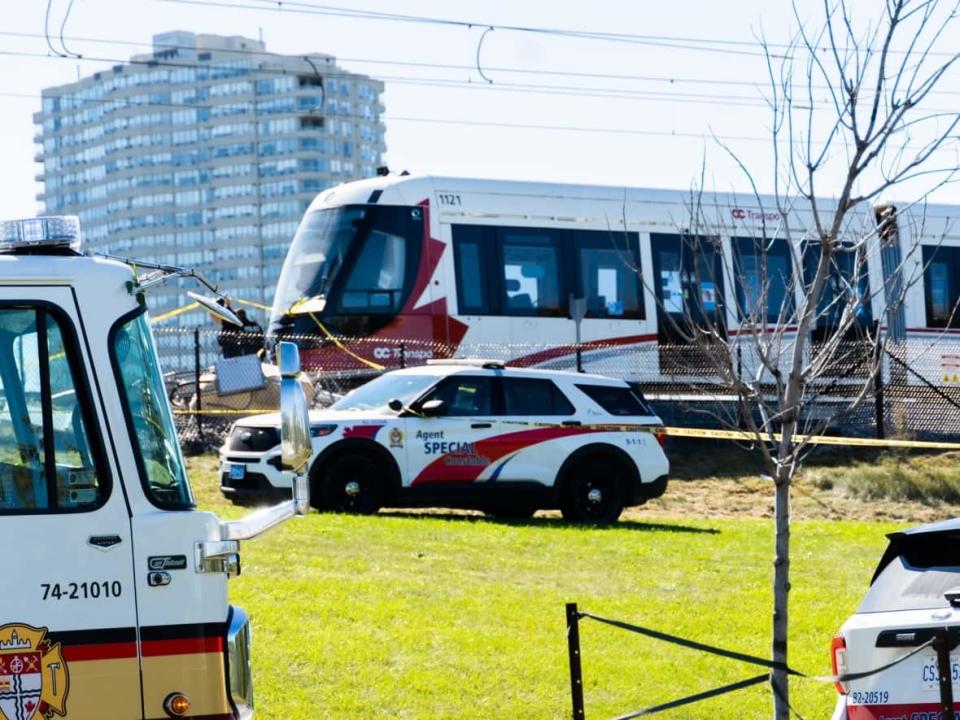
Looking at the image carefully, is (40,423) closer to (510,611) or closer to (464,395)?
(510,611)

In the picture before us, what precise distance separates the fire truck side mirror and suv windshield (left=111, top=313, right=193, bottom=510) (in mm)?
414

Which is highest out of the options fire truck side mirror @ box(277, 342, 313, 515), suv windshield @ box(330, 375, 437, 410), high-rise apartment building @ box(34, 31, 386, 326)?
high-rise apartment building @ box(34, 31, 386, 326)

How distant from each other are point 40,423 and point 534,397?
12252 millimetres

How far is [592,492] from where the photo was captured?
Answer: 17.0m

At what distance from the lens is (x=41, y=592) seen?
16.6 feet

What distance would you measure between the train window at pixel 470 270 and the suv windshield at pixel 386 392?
6007 mm

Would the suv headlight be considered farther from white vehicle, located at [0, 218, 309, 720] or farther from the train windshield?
the train windshield

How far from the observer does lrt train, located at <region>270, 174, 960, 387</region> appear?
22766mm

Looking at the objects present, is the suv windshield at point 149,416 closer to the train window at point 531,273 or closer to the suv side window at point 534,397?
the suv side window at point 534,397

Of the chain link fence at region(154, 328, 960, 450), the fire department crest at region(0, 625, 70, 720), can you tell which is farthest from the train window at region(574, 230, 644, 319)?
the fire department crest at region(0, 625, 70, 720)

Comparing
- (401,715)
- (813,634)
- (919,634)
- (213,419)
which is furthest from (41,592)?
(213,419)

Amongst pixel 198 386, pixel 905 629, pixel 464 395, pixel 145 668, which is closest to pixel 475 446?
pixel 464 395

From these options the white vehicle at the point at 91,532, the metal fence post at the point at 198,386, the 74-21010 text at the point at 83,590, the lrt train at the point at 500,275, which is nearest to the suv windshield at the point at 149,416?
the white vehicle at the point at 91,532

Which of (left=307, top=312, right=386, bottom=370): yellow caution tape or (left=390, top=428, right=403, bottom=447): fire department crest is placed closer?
(left=390, top=428, right=403, bottom=447): fire department crest
